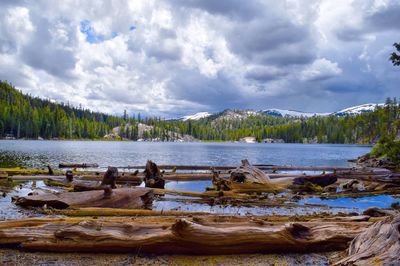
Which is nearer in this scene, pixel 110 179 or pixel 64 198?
pixel 64 198

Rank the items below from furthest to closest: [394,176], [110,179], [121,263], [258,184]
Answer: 1. [394,176]
2. [258,184]
3. [110,179]
4. [121,263]

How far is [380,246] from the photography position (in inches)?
289

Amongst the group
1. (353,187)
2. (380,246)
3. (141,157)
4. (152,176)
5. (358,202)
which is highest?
(380,246)

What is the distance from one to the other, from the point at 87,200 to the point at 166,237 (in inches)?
307

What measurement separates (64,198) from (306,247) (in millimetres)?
11098

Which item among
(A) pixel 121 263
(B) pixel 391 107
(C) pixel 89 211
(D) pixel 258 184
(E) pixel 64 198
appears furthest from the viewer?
(B) pixel 391 107

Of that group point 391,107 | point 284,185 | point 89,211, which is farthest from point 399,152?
point 391,107

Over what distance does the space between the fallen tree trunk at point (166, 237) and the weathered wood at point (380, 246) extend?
182 centimetres

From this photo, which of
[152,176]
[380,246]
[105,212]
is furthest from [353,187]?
[380,246]

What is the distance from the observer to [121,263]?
8516 millimetres

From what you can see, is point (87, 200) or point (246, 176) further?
point (246, 176)

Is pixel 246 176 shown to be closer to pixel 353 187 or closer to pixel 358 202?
pixel 358 202

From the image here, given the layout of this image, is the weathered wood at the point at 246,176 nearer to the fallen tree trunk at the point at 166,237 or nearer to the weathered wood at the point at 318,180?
the weathered wood at the point at 318,180

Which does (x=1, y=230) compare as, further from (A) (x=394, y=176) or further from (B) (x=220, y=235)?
(A) (x=394, y=176)
